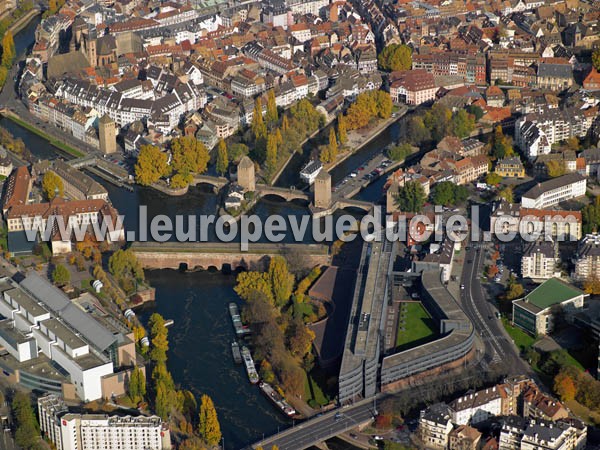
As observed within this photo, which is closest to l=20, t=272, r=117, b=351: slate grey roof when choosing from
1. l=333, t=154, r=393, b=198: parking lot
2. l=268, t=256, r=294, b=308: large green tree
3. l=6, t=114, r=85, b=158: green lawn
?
l=268, t=256, r=294, b=308: large green tree

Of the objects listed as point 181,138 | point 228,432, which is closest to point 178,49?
point 181,138

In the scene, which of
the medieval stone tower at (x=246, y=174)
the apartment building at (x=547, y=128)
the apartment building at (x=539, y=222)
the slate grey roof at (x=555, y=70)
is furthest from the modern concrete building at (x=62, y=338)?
the slate grey roof at (x=555, y=70)

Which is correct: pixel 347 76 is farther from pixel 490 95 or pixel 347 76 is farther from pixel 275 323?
pixel 275 323

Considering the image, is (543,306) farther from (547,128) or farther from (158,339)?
(547,128)

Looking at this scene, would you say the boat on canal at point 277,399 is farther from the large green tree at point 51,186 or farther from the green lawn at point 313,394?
the large green tree at point 51,186

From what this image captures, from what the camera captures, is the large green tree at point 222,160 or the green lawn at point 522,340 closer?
the green lawn at point 522,340

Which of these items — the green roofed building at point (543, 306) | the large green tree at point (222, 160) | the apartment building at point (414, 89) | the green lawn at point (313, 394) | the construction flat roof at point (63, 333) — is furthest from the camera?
the apartment building at point (414, 89)

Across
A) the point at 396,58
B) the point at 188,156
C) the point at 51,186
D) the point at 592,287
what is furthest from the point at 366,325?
the point at 396,58
